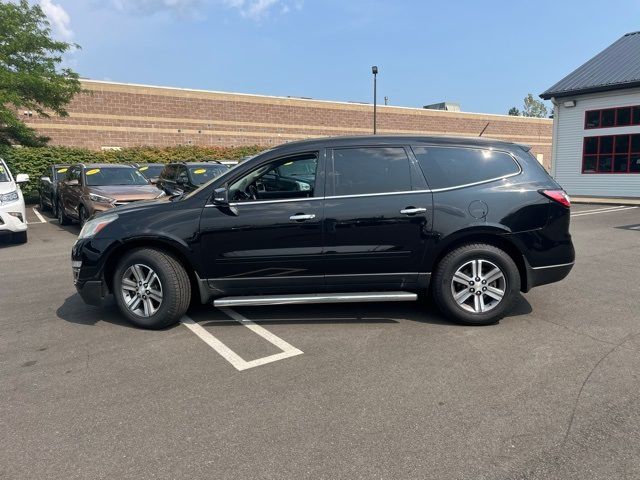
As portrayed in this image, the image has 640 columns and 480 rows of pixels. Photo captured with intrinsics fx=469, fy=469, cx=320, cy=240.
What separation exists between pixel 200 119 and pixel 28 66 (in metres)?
13.3

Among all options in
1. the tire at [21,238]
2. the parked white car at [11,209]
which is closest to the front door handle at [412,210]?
the parked white car at [11,209]

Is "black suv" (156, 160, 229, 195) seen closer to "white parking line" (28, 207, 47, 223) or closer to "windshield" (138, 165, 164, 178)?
"windshield" (138, 165, 164, 178)

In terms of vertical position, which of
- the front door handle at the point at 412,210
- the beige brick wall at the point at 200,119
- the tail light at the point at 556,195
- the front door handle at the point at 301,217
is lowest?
the front door handle at the point at 301,217

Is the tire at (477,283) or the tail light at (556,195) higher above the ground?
the tail light at (556,195)

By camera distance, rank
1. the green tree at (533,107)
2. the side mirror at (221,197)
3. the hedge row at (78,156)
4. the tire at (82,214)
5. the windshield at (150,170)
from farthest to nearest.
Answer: the green tree at (533,107) → the hedge row at (78,156) → the windshield at (150,170) → the tire at (82,214) → the side mirror at (221,197)

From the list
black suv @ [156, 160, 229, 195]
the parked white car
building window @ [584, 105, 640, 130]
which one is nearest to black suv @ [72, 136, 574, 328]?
the parked white car

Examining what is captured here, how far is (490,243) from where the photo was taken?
464 cm

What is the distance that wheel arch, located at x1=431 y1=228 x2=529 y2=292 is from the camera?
453 cm

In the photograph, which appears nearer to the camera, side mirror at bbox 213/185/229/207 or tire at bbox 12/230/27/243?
A: side mirror at bbox 213/185/229/207

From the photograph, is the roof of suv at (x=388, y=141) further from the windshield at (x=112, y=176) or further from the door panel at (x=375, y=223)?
the windshield at (x=112, y=176)

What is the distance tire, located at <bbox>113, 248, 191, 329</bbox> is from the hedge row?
662 inches

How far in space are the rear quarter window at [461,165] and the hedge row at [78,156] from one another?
18439 millimetres

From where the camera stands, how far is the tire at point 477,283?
4527mm

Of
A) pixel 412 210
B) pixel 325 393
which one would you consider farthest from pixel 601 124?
pixel 325 393
